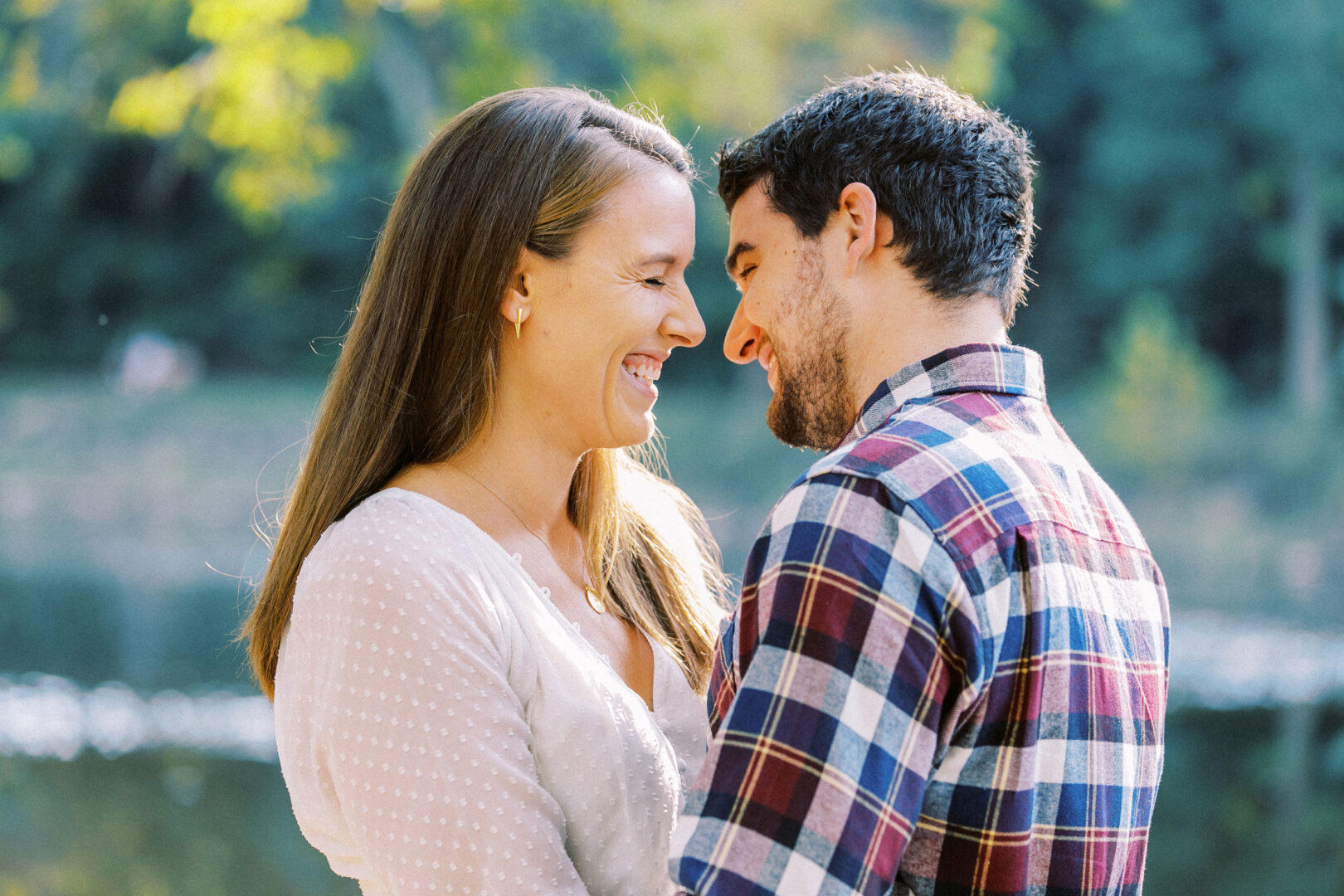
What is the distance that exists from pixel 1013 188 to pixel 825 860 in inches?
30.7

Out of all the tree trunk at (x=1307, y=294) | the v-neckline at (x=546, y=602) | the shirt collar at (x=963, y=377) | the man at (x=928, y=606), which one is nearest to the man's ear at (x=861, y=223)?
the man at (x=928, y=606)

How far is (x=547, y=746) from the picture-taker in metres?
1.40

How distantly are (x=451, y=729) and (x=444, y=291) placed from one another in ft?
1.78

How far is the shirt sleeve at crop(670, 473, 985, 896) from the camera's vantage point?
1.03 meters

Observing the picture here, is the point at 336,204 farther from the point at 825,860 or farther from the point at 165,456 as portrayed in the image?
the point at 825,860

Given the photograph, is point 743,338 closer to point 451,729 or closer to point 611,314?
point 611,314

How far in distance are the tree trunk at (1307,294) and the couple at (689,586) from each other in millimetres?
10496

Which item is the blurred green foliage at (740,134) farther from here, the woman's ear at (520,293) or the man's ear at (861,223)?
the man's ear at (861,223)

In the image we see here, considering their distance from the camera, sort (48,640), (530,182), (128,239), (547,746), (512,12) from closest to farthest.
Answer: (547,746) → (530,182) → (48,640) → (512,12) → (128,239)

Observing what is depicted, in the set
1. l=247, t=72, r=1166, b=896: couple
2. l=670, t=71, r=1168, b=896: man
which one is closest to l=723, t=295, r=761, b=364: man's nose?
l=247, t=72, r=1166, b=896: couple

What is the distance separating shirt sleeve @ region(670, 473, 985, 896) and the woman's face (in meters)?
0.58

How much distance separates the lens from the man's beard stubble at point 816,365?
141 cm

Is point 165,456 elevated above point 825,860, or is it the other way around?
point 825,860

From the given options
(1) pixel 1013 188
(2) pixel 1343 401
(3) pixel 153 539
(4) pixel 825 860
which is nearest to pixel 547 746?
(4) pixel 825 860
